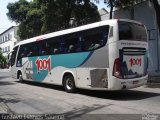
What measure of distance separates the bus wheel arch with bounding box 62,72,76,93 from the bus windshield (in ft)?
12.2

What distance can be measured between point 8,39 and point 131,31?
239 ft

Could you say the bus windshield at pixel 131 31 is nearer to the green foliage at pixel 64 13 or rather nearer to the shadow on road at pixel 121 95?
the shadow on road at pixel 121 95

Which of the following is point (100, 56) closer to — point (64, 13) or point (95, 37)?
point (95, 37)

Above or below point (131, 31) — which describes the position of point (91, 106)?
below

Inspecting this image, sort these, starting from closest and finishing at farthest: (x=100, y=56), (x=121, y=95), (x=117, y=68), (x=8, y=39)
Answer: (x=117, y=68) → (x=100, y=56) → (x=121, y=95) → (x=8, y=39)

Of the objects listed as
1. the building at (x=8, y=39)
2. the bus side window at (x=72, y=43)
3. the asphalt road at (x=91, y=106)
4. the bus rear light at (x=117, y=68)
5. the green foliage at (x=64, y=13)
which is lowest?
the asphalt road at (x=91, y=106)

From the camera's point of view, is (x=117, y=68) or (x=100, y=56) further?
(x=100, y=56)

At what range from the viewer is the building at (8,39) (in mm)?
76875

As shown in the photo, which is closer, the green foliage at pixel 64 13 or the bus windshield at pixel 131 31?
the bus windshield at pixel 131 31

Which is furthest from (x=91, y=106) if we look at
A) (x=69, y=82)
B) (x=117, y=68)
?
(x=69, y=82)

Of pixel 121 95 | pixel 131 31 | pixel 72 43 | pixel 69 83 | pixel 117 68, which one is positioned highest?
pixel 131 31

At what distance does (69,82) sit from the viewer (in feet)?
51.6

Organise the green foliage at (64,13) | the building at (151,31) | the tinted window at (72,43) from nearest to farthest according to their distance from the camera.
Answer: the tinted window at (72,43)
the building at (151,31)
the green foliage at (64,13)

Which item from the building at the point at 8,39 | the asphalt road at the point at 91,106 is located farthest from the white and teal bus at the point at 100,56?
the building at the point at 8,39
